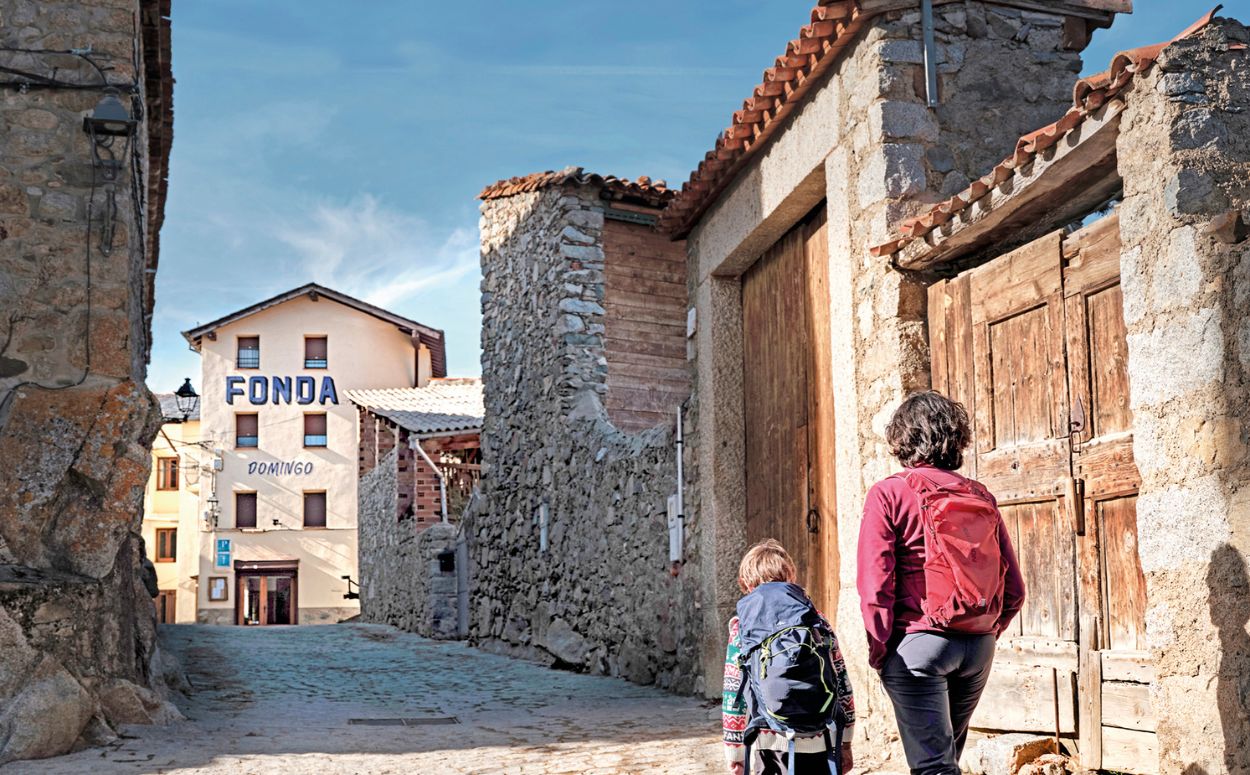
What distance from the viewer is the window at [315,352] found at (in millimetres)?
35094

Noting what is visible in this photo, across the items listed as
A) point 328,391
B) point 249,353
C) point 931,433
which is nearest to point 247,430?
point 249,353

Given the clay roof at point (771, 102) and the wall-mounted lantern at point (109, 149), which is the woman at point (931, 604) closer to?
the clay roof at point (771, 102)

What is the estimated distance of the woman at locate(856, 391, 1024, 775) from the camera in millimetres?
3129

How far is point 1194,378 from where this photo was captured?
384 cm

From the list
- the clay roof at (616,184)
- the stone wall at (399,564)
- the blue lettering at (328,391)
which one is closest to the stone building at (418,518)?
the stone wall at (399,564)

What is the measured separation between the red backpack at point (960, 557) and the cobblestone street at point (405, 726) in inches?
102

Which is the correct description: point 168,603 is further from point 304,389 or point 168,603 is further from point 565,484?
point 565,484

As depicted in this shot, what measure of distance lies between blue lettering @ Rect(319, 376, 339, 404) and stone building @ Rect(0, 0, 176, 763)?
92.9ft

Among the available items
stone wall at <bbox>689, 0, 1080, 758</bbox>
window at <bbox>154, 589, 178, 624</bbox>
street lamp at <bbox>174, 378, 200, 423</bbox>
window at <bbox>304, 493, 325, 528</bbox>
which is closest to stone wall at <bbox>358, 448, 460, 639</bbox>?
street lamp at <bbox>174, 378, 200, 423</bbox>

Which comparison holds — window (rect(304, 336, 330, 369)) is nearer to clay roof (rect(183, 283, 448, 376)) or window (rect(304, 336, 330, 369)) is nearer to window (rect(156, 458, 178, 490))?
clay roof (rect(183, 283, 448, 376))

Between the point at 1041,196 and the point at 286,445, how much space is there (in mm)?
32387

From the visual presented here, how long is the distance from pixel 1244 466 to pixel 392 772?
12.0 feet

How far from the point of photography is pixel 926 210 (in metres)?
5.62

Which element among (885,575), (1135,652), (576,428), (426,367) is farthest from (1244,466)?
(426,367)
